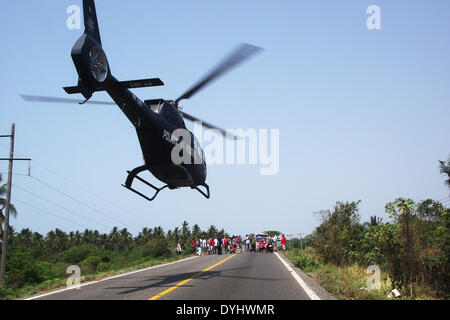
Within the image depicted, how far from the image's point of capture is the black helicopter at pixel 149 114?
32.7ft

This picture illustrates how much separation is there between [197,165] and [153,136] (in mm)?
2888

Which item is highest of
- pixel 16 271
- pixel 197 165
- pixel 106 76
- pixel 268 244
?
pixel 106 76

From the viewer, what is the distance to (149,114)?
474 inches

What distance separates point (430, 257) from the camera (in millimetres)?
12203

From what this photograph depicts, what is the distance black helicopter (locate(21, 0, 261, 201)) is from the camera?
9980mm

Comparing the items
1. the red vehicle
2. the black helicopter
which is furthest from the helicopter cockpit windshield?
the red vehicle

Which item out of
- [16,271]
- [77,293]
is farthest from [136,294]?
[16,271]

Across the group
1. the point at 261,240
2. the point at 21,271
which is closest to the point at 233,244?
the point at 261,240

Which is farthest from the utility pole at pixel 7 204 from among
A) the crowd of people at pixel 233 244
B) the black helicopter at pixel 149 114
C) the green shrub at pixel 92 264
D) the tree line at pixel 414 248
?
the green shrub at pixel 92 264

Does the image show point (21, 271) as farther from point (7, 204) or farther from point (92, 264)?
point (92, 264)

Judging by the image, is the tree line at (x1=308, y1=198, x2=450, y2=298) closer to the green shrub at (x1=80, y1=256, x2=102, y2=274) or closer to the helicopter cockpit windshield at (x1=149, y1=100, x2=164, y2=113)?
the helicopter cockpit windshield at (x1=149, y1=100, x2=164, y2=113)

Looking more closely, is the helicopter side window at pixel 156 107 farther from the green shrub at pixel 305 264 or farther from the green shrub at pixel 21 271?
the green shrub at pixel 21 271
